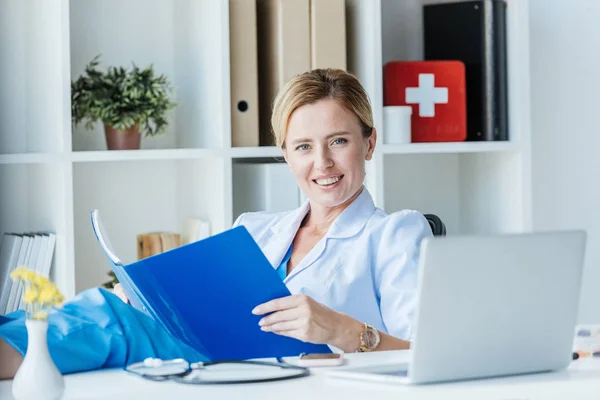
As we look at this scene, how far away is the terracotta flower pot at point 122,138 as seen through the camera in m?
2.94

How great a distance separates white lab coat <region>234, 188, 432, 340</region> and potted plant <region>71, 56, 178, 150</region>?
961 mm

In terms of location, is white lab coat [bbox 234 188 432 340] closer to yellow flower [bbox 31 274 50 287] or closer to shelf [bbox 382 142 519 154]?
shelf [bbox 382 142 519 154]

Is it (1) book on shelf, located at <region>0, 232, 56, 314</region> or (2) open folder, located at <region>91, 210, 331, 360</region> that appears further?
(1) book on shelf, located at <region>0, 232, 56, 314</region>

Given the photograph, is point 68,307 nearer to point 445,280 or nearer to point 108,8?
point 445,280

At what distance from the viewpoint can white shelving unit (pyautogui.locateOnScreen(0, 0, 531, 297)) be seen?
2865 millimetres

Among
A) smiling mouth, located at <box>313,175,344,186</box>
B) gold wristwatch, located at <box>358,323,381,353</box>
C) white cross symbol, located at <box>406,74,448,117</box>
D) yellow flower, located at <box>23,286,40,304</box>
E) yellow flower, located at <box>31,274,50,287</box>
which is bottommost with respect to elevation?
gold wristwatch, located at <box>358,323,381,353</box>

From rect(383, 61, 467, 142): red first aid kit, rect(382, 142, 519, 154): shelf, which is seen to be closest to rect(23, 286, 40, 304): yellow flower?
rect(382, 142, 519, 154): shelf

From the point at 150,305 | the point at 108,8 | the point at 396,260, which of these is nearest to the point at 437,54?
the point at 108,8

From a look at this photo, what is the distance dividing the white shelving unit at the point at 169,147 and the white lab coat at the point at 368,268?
772 mm

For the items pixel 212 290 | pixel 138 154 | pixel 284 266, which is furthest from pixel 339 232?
pixel 138 154

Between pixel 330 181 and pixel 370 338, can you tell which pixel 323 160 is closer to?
pixel 330 181

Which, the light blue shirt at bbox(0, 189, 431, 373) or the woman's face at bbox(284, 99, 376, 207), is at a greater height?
the woman's face at bbox(284, 99, 376, 207)

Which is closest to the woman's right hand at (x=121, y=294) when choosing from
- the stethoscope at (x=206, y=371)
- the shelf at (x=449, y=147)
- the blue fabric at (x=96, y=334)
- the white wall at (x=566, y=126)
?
the blue fabric at (x=96, y=334)

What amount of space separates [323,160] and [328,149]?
0.03m
